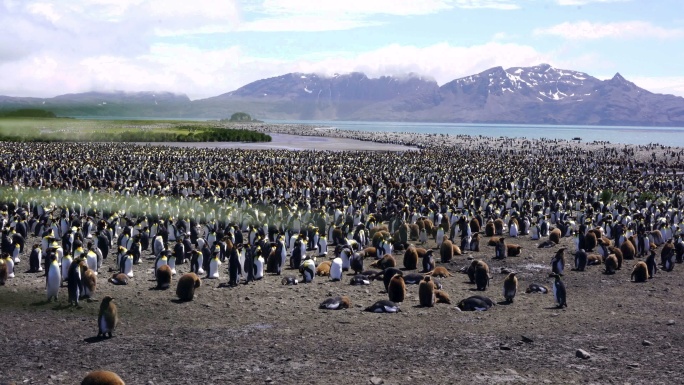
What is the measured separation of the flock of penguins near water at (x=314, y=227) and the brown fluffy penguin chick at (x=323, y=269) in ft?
0.18

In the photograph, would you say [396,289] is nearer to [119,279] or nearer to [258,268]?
[258,268]

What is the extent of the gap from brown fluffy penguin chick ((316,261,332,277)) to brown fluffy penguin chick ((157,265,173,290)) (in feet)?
11.2

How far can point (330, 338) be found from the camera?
35.4 feet

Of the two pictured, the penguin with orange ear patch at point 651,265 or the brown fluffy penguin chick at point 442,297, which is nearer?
the brown fluffy penguin chick at point 442,297

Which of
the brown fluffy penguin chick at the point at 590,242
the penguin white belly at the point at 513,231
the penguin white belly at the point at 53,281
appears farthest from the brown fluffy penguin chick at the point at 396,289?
the penguin white belly at the point at 513,231

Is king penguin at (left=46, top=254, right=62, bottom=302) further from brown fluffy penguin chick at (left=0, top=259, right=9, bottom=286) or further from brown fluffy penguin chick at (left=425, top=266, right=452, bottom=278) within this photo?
brown fluffy penguin chick at (left=425, top=266, right=452, bottom=278)

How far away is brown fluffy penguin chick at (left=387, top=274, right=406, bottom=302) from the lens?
13.1 m

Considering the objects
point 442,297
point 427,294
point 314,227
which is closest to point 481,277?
point 442,297

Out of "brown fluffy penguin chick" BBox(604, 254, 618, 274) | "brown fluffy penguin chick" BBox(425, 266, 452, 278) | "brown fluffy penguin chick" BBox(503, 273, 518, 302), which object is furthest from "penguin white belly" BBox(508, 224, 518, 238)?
"brown fluffy penguin chick" BBox(503, 273, 518, 302)

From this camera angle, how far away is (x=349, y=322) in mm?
11680

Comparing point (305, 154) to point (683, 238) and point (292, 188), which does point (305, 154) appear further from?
point (683, 238)

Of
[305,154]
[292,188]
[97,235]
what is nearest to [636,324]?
[97,235]

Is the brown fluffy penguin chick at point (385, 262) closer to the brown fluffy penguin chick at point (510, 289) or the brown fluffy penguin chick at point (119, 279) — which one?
the brown fluffy penguin chick at point (510, 289)

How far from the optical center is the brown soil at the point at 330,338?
30.4 ft
